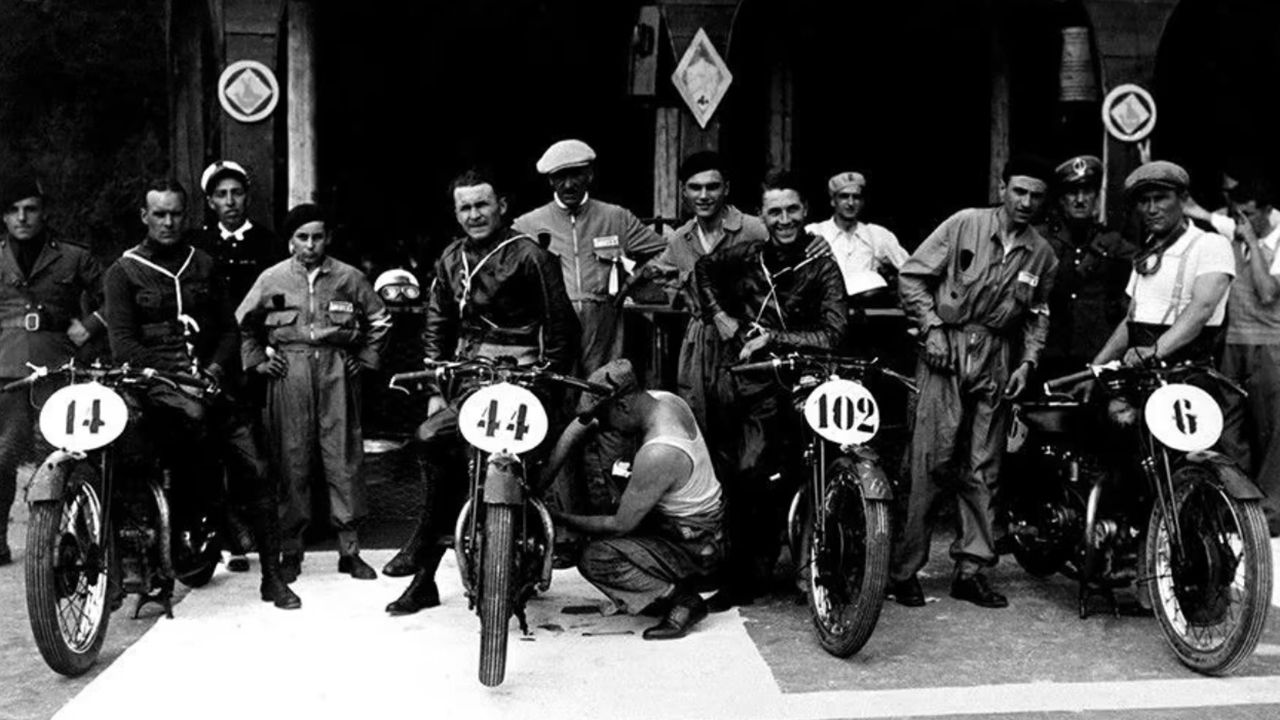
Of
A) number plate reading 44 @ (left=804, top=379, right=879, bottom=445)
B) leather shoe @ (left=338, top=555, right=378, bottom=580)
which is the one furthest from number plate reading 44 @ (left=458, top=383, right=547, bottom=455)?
leather shoe @ (left=338, top=555, right=378, bottom=580)

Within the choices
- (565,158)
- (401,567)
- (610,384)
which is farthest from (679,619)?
(565,158)

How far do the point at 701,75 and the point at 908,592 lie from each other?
3.92 metres

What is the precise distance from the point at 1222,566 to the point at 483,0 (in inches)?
363

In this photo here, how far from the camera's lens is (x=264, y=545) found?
20.6 feet

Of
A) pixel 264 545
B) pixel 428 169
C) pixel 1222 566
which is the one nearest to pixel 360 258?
pixel 428 169

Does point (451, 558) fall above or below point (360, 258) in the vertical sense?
below

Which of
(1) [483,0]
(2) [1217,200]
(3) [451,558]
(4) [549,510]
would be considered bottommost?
(3) [451,558]

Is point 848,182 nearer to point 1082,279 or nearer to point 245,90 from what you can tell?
point 1082,279

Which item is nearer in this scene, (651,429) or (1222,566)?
(1222,566)

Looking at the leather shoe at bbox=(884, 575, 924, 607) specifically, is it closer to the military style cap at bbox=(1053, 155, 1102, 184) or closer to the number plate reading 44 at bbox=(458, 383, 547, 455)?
the number plate reading 44 at bbox=(458, 383, 547, 455)

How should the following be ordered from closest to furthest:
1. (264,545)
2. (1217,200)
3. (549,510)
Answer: (549,510)
(264,545)
(1217,200)

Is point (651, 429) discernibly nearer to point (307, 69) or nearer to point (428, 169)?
point (307, 69)

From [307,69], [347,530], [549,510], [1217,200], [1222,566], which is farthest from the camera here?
[1217,200]

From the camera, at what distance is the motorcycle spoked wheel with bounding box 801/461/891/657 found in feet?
17.5
